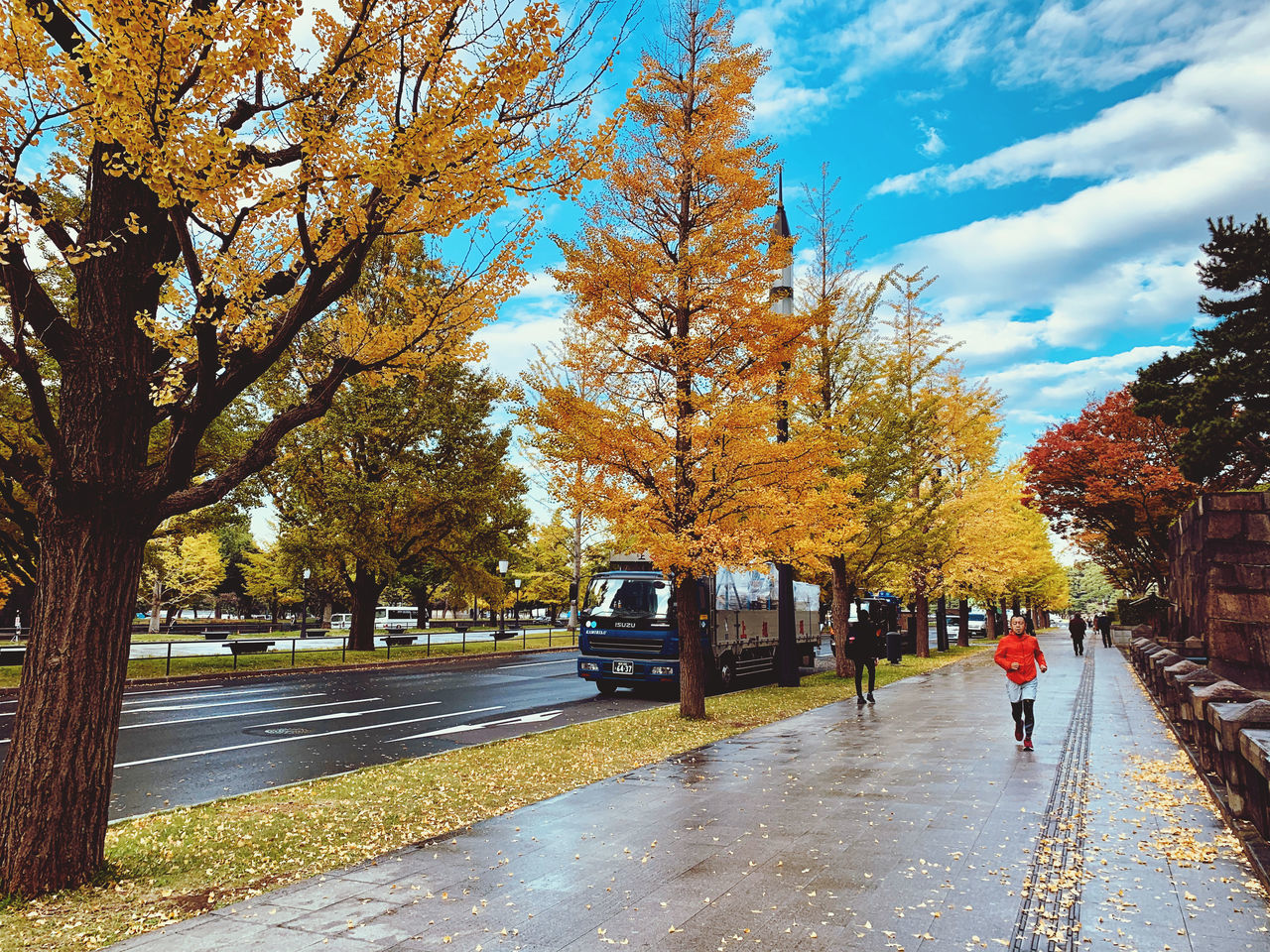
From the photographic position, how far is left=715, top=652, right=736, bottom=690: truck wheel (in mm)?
17531

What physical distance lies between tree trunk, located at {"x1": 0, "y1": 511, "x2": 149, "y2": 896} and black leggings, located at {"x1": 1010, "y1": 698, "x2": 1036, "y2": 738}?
9402mm

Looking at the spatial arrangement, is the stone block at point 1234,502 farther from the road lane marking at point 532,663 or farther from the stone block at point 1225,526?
the road lane marking at point 532,663

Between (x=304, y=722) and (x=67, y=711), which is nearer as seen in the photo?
(x=67, y=711)

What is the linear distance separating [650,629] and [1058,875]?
11.8 m

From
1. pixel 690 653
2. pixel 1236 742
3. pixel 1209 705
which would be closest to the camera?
pixel 1236 742

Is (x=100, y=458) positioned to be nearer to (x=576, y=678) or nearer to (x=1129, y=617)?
(x=576, y=678)

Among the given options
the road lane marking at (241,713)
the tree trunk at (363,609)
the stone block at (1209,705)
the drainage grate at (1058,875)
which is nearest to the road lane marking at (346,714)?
the road lane marking at (241,713)

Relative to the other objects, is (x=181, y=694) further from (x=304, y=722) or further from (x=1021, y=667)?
(x=1021, y=667)

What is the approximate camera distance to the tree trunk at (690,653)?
12672mm

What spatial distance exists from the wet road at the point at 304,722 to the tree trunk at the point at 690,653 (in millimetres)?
2096

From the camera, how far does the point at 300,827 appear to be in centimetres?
632

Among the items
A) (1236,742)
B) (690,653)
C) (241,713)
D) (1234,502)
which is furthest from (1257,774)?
(241,713)

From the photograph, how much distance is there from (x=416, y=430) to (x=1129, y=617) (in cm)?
3941

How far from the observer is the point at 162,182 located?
4.80 meters
